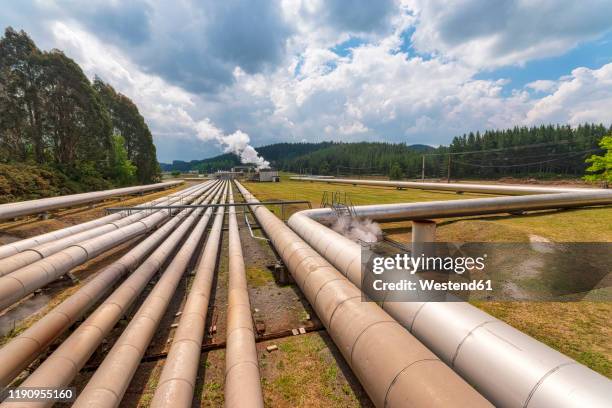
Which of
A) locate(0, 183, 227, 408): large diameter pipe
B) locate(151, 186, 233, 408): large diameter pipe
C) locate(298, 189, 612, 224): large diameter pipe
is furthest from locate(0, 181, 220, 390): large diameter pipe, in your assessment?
locate(298, 189, 612, 224): large diameter pipe

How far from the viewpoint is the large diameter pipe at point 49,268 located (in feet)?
31.3

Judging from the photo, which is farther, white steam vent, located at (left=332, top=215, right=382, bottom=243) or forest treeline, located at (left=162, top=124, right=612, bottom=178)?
forest treeline, located at (left=162, top=124, right=612, bottom=178)

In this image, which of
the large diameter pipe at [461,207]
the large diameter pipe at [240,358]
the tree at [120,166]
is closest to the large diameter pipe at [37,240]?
the large diameter pipe at [240,358]

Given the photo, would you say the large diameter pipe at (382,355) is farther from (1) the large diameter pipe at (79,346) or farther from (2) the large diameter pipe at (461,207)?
(2) the large diameter pipe at (461,207)

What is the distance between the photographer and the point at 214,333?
9547 mm

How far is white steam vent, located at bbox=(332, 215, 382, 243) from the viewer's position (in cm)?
2048

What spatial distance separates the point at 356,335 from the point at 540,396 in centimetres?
330

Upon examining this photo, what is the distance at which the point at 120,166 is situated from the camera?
57.3m

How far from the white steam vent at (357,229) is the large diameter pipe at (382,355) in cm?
1168

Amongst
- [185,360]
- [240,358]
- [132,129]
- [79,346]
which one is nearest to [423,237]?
[240,358]

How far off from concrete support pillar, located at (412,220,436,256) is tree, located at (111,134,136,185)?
57.8m

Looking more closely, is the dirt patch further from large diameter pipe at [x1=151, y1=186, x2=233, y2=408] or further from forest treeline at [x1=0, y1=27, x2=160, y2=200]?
forest treeline at [x1=0, y1=27, x2=160, y2=200]

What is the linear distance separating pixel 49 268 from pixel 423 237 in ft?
59.4

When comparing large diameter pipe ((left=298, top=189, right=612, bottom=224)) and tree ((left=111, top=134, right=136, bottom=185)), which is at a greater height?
tree ((left=111, top=134, right=136, bottom=185))
